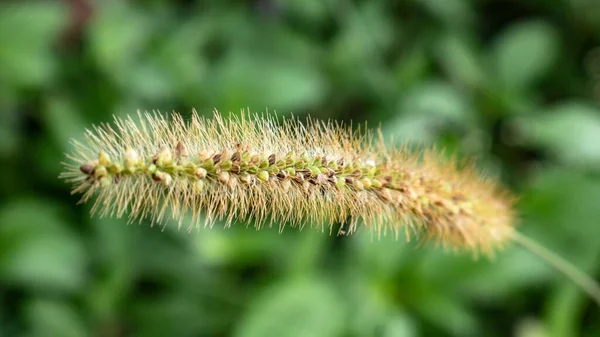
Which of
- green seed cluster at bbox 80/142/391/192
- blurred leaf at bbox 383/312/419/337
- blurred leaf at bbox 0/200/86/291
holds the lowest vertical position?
blurred leaf at bbox 0/200/86/291

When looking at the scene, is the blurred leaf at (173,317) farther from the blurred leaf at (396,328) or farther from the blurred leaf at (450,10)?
the blurred leaf at (450,10)

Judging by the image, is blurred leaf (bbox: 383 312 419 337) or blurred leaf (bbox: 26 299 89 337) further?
blurred leaf (bbox: 26 299 89 337)

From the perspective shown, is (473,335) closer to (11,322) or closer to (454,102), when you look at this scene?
(454,102)

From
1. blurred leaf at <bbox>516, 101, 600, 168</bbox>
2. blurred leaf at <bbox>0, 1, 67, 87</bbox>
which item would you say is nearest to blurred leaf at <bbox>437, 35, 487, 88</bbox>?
blurred leaf at <bbox>516, 101, 600, 168</bbox>

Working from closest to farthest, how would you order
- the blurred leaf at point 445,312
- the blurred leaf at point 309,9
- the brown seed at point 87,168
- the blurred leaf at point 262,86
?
the brown seed at point 87,168 → the blurred leaf at point 445,312 → the blurred leaf at point 262,86 → the blurred leaf at point 309,9

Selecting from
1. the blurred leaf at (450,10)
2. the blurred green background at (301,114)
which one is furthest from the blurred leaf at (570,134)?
the blurred leaf at (450,10)

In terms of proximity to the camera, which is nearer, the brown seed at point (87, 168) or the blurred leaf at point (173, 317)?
the brown seed at point (87, 168)

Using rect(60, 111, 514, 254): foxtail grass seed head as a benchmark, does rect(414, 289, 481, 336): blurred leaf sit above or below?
below

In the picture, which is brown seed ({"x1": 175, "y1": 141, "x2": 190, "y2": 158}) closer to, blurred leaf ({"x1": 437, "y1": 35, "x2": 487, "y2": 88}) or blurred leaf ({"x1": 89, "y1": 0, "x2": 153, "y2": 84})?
blurred leaf ({"x1": 89, "y1": 0, "x2": 153, "y2": 84})
